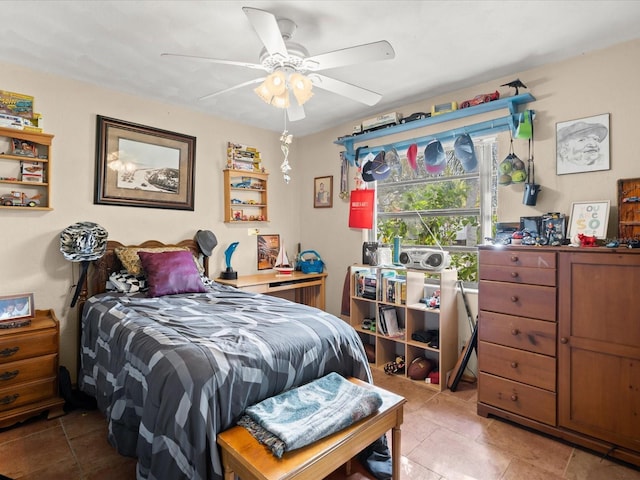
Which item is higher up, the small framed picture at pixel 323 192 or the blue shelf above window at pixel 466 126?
the blue shelf above window at pixel 466 126

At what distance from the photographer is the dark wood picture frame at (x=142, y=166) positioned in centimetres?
294

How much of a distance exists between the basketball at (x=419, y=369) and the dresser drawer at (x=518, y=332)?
70 centimetres

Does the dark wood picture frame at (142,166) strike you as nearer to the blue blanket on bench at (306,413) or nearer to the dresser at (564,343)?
the blue blanket on bench at (306,413)

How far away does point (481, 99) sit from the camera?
2.71 meters

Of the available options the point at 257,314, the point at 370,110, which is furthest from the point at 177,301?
the point at 370,110

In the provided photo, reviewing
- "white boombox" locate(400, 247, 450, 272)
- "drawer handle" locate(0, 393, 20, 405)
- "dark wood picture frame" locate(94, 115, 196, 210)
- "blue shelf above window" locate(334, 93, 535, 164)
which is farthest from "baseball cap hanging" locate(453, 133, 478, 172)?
"drawer handle" locate(0, 393, 20, 405)

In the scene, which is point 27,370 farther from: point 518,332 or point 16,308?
point 518,332

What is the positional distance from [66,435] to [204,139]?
273 centimetres

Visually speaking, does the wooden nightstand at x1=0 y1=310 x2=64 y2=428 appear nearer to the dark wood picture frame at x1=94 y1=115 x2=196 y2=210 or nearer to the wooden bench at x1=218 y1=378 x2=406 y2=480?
the dark wood picture frame at x1=94 y1=115 x2=196 y2=210

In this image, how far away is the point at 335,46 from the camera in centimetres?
224

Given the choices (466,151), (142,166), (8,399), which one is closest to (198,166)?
(142,166)

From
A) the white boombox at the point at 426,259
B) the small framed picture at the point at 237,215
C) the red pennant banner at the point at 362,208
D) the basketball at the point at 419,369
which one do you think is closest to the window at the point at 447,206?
the red pennant banner at the point at 362,208

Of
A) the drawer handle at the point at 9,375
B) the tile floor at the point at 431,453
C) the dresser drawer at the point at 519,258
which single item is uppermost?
the dresser drawer at the point at 519,258

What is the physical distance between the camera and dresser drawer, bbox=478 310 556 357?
2109mm
